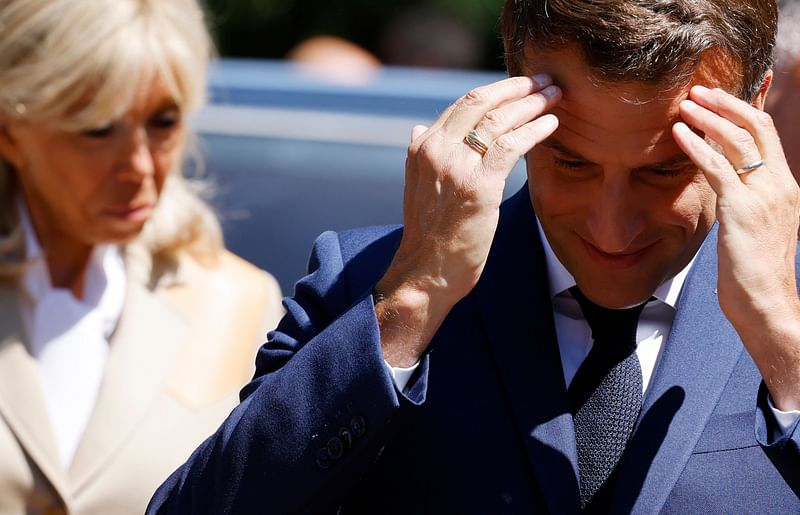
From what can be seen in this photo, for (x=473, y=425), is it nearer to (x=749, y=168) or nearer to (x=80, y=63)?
(x=749, y=168)

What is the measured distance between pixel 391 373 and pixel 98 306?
1.40m

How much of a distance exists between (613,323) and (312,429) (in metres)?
0.53

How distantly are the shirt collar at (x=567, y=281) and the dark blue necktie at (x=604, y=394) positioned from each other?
3 cm

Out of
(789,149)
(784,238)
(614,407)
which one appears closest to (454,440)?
(614,407)

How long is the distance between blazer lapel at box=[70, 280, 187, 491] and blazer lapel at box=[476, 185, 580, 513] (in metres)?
1.14

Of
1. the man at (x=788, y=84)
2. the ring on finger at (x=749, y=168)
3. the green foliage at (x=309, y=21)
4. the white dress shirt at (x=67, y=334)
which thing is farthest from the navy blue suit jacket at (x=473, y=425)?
the green foliage at (x=309, y=21)

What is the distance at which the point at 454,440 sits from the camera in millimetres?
1928

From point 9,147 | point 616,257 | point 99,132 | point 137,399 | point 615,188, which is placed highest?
point 615,188

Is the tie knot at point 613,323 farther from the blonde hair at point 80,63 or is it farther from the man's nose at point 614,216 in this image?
the blonde hair at point 80,63

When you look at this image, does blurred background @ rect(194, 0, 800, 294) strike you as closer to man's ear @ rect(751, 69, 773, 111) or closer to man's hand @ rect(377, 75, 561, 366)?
man's ear @ rect(751, 69, 773, 111)

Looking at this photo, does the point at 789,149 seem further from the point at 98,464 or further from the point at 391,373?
the point at 98,464

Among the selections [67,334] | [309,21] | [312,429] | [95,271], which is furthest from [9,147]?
[309,21]

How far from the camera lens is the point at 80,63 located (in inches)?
113


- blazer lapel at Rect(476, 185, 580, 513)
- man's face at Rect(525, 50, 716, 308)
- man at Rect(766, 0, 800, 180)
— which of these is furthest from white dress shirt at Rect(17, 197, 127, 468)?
man at Rect(766, 0, 800, 180)
